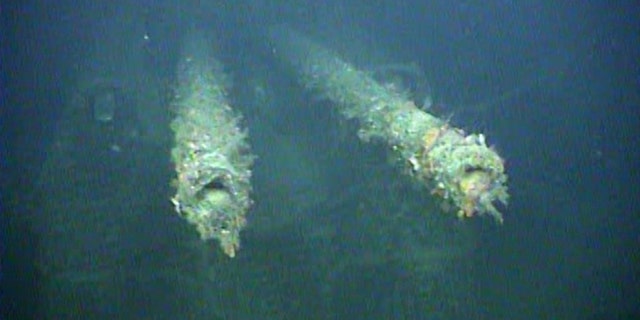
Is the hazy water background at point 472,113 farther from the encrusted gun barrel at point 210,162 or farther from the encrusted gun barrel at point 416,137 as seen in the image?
the encrusted gun barrel at point 210,162

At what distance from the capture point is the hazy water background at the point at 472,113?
243 inches

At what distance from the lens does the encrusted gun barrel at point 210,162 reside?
348 cm

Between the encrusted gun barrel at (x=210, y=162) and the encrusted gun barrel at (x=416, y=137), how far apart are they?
45.3 inches

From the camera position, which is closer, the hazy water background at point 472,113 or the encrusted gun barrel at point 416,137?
the encrusted gun barrel at point 416,137

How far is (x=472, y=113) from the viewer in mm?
7617

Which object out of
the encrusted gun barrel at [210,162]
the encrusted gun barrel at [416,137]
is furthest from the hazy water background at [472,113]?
the encrusted gun barrel at [210,162]

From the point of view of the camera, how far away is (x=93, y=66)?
7328mm

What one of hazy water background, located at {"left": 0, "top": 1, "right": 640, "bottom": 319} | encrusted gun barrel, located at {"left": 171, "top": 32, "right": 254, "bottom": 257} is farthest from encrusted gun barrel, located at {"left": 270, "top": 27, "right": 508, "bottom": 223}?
encrusted gun barrel, located at {"left": 171, "top": 32, "right": 254, "bottom": 257}

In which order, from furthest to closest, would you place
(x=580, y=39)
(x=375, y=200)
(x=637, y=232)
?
(x=580, y=39)
(x=637, y=232)
(x=375, y=200)

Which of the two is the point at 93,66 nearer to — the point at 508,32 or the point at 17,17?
the point at 17,17

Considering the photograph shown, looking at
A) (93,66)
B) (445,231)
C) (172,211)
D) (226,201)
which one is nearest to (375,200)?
(445,231)

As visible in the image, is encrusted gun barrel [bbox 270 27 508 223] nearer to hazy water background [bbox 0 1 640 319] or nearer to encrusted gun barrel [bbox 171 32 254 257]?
hazy water background [bbox 0 1 640 319]

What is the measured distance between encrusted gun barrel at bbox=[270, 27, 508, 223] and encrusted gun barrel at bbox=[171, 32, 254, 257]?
3.78 ft

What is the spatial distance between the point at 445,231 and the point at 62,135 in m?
4.52
